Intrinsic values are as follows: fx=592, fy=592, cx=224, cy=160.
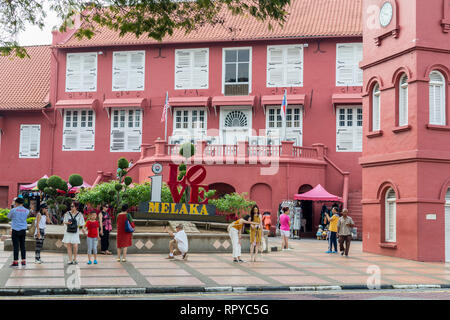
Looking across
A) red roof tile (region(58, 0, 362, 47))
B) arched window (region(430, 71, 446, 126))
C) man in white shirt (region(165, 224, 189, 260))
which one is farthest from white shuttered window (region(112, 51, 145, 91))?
arched window (region(430, 71, 446, 126))

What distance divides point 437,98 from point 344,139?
1198cm

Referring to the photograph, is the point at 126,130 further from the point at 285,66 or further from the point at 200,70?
the point at 285,66

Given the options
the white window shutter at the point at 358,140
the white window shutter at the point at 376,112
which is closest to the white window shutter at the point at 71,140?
the white window shutter at the point at 358,140

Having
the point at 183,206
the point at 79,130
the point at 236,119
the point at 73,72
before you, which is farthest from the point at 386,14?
the point at 73,72

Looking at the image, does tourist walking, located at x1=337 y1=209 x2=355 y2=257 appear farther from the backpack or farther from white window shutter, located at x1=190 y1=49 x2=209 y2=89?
white window shutter, located at x1=190 y1=49 x2=209 y2=89

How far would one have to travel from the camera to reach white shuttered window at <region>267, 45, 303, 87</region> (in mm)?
31172

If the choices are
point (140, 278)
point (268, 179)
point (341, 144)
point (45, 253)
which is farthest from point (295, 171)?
point (140, 278)

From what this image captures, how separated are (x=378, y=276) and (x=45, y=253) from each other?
9.31 metres

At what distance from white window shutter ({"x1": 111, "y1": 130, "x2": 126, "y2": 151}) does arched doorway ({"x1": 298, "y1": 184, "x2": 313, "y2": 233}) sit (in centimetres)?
1016

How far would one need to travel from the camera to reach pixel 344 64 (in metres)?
30.7

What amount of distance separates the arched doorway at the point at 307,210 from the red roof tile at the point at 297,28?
7873mm

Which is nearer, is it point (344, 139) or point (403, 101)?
point (403, 101)

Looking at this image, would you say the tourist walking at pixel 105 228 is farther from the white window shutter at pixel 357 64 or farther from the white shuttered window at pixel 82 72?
the white window shutter at pixel 357 64

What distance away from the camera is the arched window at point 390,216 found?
1936cm
